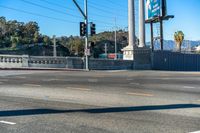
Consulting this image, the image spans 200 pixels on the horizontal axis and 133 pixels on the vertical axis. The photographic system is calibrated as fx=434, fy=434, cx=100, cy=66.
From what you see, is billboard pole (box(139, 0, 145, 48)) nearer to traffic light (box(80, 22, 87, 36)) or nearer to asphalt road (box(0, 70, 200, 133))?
traffic light (box(80, 22, 87, 36))

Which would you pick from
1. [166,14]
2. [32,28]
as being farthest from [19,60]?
[32,28]

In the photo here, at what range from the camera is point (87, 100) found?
13859 mm

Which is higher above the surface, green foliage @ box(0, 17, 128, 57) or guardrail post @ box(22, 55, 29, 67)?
green foliage @ box(0, 17, 128, 57)

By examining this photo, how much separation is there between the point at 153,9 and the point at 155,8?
0.74m

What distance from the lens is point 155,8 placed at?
249 ft

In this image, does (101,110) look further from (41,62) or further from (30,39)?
(30,39)

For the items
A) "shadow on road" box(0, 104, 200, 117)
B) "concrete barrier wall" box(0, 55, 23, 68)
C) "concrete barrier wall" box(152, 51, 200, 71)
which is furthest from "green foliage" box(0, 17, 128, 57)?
"shadow on road" box(0, 104, 200, 117)

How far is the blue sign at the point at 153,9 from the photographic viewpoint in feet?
246

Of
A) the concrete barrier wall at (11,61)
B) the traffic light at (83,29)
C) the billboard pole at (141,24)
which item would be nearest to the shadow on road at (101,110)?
the traffic light at (83,29)

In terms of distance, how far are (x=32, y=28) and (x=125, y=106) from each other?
13842 cm

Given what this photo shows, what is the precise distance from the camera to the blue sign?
7488cm

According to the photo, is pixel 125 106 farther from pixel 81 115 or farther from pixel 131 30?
pixel 131 30

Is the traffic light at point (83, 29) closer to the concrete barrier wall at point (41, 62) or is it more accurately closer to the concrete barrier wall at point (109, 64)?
the concrete barrier wall at point (41, 62)

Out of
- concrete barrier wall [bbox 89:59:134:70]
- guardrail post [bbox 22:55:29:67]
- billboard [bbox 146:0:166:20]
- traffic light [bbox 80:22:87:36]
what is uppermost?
billboard [bbox 146:0:166:20]
